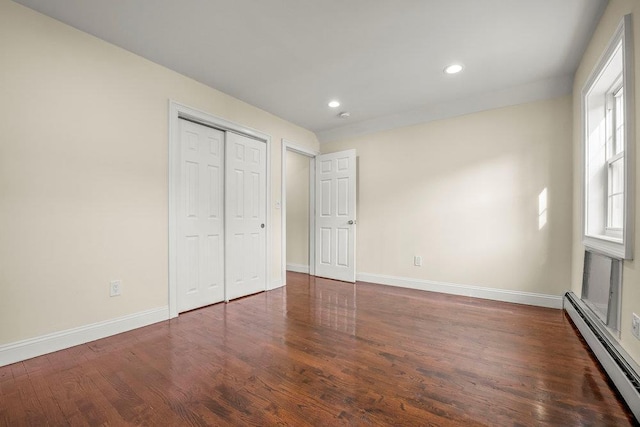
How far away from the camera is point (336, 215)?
4.62 metres

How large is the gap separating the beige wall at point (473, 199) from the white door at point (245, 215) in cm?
157

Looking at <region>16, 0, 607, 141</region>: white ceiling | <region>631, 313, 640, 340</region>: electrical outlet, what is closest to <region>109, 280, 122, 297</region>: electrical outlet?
<region>16, 0, 607, 141</region>: white ceiling

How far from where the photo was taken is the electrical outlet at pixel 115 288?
2.43 metres

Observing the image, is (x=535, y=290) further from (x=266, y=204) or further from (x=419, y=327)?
(x=266, y=204)

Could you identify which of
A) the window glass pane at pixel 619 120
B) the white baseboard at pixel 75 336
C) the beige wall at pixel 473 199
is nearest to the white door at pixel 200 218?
the white baseboard at pixel 75 336

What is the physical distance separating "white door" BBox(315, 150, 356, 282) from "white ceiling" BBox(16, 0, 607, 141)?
1.23 meters

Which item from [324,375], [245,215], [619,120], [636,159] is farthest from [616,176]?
[245,215]

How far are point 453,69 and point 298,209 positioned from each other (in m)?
3.31

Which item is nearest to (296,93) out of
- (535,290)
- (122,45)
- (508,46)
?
(122,45)

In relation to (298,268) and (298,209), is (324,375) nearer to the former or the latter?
(298,268)

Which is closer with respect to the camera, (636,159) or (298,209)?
(636,159)

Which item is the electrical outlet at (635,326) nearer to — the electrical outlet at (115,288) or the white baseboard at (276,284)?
the white baseboard at (276,284)

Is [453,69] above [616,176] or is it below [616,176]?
above

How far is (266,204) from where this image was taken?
3961 millimetres
